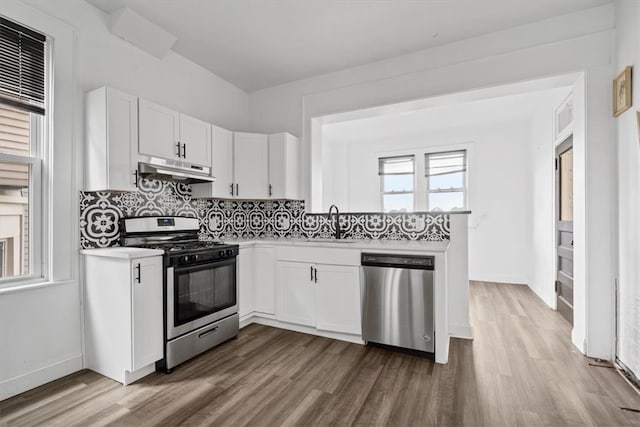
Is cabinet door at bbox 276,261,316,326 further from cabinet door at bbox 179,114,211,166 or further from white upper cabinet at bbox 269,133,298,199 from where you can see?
cabinet door at bbox 179,114,211,166

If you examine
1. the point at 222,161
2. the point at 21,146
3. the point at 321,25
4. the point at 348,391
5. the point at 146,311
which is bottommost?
the point at 348,391

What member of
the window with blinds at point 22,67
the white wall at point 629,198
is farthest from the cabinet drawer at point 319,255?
the window with blinds at point 22,67

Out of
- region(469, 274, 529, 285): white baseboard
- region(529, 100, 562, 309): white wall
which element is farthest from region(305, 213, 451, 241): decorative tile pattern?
region(469, 274, 529, 285): white baseboard

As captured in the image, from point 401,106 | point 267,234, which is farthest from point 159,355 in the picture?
point 401,106

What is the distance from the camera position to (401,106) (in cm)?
340

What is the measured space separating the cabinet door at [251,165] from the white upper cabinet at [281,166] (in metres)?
0.07

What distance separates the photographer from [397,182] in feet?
21.5

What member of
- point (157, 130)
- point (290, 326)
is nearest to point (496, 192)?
point (290, 326)

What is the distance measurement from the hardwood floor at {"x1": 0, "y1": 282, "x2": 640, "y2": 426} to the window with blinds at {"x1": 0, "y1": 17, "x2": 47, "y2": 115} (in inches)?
78.5

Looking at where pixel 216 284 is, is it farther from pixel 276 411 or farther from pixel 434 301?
pixel 434 301

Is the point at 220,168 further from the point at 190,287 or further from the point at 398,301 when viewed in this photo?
the point at 398,301

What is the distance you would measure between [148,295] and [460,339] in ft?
9.06

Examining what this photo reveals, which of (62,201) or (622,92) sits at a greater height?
(622,92)

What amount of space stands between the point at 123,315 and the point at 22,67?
1857mm
